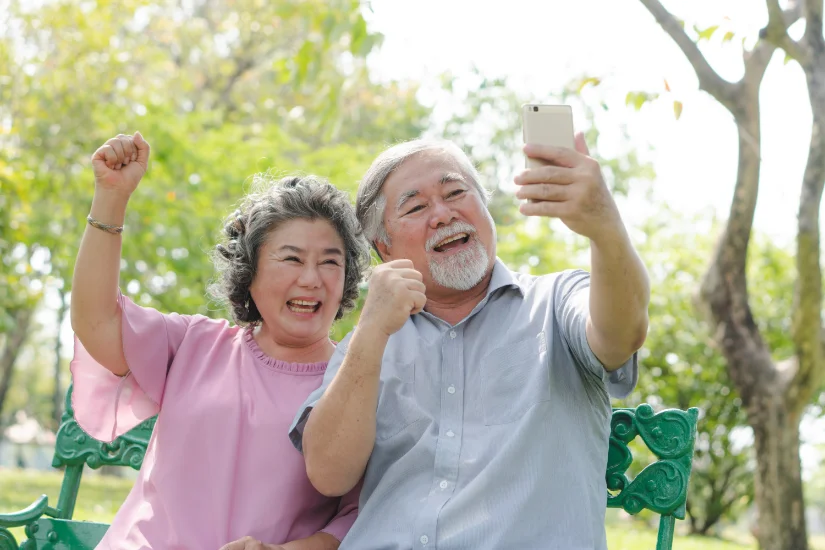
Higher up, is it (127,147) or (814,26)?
(814,26)

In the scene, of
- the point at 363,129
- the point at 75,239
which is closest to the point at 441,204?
the point at 75,239

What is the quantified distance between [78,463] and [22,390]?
51.6m

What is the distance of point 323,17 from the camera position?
549 cm

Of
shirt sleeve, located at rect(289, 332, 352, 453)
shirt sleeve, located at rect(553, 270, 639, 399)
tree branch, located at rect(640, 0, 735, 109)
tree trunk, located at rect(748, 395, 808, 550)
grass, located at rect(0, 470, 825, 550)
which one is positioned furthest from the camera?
grass, located at rect(0, 470, 825, 550)

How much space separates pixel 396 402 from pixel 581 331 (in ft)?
1.99

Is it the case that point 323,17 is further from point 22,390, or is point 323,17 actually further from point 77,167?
point 22,390

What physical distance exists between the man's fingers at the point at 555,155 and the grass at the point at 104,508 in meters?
5.10

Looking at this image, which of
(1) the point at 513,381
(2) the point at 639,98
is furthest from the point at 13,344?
(1) the point at 513,381

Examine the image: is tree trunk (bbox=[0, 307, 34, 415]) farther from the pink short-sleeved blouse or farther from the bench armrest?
the pink short-sleeved blouse

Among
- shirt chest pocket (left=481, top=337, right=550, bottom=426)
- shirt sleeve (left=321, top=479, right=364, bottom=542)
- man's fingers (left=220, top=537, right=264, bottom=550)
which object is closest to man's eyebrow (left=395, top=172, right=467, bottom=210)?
shirt chest pocket (left=481, top=337, right=550, bottom=426)

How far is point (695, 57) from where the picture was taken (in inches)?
228

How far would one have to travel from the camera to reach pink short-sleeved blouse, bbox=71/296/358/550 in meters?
2.65

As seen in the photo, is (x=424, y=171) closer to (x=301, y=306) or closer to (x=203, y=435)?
(x=301, y=306)

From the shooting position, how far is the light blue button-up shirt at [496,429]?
93.7 inches
